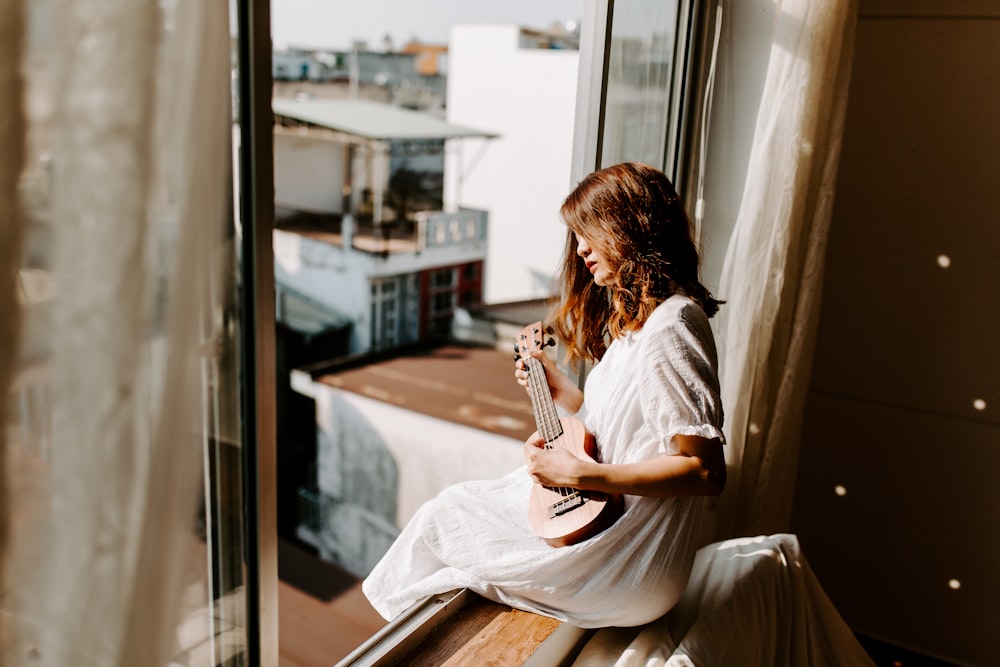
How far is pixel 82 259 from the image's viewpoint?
1.75ft

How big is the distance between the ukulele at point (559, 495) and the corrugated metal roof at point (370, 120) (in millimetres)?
9559

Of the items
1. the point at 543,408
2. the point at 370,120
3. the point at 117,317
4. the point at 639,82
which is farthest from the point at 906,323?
the point at 370,120

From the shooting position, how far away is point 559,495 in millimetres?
1448

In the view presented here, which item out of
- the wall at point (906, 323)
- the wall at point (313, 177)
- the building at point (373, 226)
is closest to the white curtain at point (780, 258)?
the wall at point (906, 323)

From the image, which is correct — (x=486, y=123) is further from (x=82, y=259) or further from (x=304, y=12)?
(x=82, y=259)

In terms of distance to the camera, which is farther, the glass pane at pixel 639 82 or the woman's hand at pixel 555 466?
the glass pane at pixel 639 82

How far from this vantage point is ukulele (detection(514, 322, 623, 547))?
4.50 ft

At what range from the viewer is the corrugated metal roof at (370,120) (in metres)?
10.7

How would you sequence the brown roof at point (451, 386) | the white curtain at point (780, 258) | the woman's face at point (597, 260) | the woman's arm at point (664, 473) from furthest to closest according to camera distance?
the brown roof at point (451, 386)
the white curtain at point (780, 258)
the woman's face at point (597, 260)
the woman's arm at point (664, 473)

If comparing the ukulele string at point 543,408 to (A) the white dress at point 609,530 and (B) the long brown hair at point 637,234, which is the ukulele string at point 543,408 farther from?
(B) the long brown hair at point 637,234

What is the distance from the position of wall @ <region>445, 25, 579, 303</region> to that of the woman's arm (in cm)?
1229

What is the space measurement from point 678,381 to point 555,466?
24cm

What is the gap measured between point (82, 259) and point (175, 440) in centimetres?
15

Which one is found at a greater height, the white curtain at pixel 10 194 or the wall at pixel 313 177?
the white curtain at pixel 10 194
